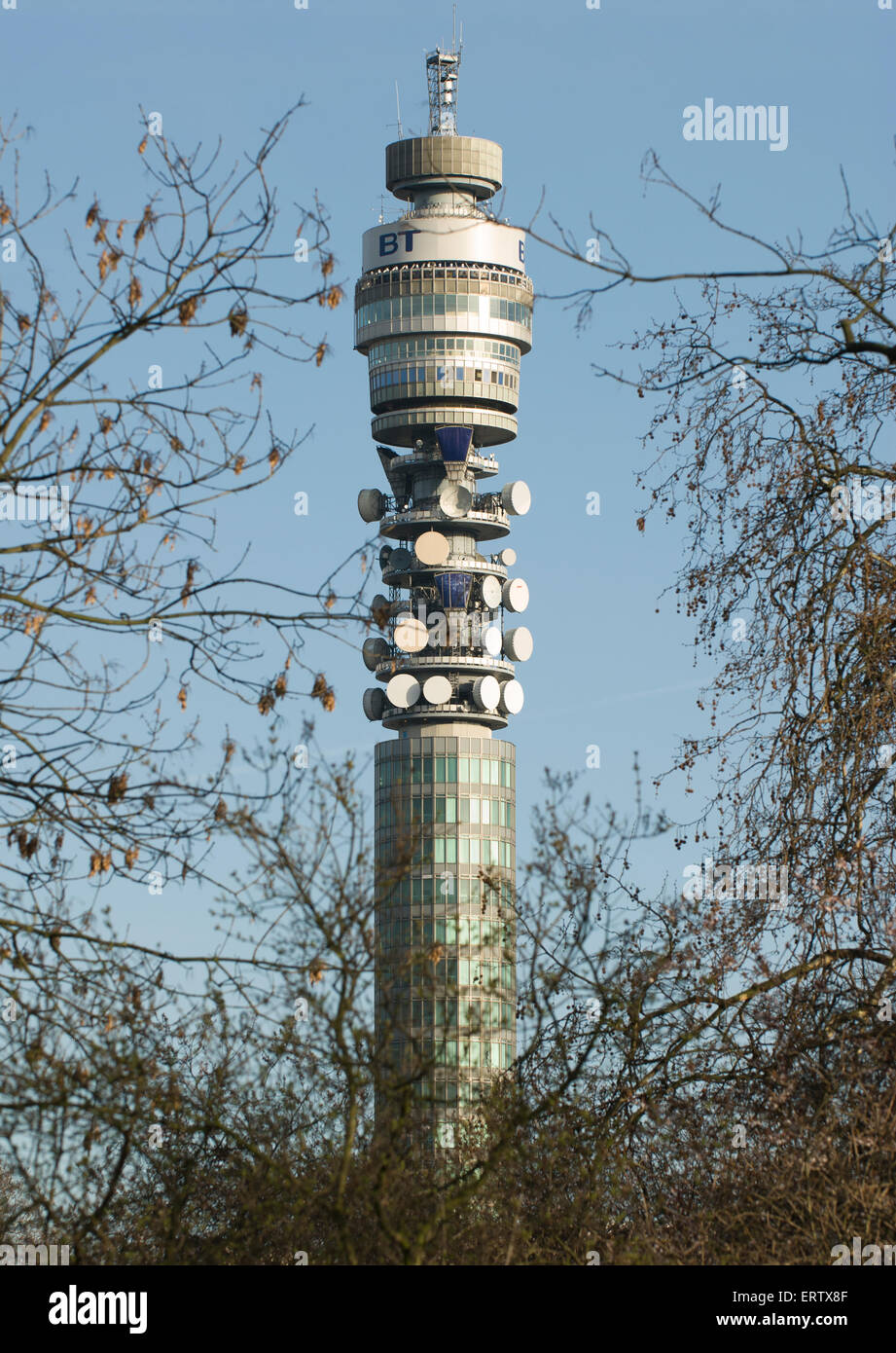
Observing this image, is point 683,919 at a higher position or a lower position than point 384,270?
lower

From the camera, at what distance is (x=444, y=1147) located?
16.3m

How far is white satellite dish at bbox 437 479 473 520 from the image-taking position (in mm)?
→ 131500

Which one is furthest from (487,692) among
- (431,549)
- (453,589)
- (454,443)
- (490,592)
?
(454,443)

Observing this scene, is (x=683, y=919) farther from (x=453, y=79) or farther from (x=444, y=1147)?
(x=453, y=79)

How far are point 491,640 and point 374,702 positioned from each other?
9394mm

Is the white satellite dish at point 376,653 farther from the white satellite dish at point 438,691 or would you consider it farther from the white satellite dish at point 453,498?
the white satellite dish at point 453,498

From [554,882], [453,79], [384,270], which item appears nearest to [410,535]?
[384,270]

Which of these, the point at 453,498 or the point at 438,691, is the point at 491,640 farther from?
the point at 453,498

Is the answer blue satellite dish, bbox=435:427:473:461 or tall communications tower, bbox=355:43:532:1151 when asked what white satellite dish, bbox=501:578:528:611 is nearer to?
tall communications tower, bbox=355:43:532:1151

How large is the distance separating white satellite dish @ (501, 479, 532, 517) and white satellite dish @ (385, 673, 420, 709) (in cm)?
1229

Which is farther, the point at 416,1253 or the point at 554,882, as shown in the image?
the point at 554,882

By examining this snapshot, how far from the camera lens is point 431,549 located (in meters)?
131

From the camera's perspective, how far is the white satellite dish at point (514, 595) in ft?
432
